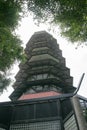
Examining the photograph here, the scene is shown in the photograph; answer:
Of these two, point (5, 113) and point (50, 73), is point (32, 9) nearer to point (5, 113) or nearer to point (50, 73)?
point (5, 113)

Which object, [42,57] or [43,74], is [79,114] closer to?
[43,74]

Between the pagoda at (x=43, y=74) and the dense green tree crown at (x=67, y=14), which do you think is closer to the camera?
the dense green tree crown at (x=67, y=14)

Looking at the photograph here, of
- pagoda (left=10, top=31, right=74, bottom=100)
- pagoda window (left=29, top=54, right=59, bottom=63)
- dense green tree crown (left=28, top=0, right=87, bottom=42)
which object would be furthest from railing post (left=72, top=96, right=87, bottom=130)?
pagoda window (left=29, top=54, right=59, bottom=63)

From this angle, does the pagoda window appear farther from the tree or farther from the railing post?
the railing post

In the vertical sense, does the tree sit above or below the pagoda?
below

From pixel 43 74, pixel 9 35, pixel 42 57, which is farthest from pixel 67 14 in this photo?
pixel 42 57

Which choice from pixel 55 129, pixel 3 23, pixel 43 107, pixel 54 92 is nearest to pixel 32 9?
pixel 3 23

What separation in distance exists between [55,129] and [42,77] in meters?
19.8

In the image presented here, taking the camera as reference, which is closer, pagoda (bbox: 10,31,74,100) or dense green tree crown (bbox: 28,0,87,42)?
dense green tree crown (bbox: 28,0,87,42)

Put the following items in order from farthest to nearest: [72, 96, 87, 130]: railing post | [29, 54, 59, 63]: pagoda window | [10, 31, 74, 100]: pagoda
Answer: [29, 54, 59, 63]: pagoda window
[10, 31, 74, 100]: pagoda
[72, 96, 87, 130]: railing post

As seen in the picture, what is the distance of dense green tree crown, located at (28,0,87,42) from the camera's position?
30.4ft

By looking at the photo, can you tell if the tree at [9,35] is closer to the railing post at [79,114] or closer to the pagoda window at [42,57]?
the railing post at [79,114]

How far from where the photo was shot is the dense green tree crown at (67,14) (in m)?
9.27

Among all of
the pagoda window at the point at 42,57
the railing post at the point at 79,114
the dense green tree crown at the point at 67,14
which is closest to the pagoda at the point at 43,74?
the pagoda window at the point at 42,57
